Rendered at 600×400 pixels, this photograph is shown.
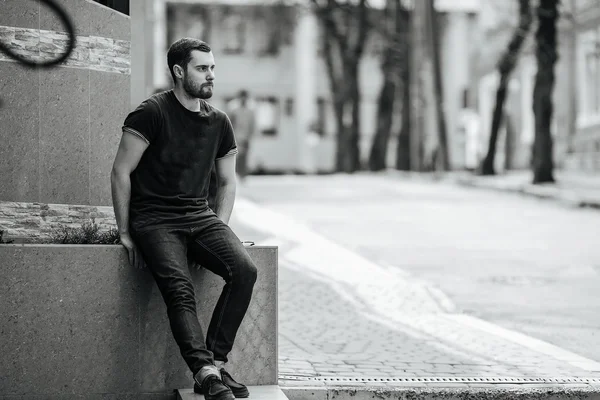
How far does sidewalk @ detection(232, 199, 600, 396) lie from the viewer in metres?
6.88

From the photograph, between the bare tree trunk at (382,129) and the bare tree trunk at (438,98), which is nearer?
the bare tree trunk at (438,98)

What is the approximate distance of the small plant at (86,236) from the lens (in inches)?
254

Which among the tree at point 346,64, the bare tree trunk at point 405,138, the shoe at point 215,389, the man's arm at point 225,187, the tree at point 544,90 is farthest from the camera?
the tree at point 346,64

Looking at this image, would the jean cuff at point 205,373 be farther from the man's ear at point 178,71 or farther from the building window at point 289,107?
the building window at point 289,107

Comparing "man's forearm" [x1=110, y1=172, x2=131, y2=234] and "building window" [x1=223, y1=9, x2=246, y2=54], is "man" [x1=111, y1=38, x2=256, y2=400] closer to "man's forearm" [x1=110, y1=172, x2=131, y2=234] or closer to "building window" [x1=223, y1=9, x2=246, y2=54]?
"man's forearm" [x1=110, y1=172, x2=131, y2=234]

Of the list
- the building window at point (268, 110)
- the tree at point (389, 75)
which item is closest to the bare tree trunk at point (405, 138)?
the tree at point (389, 75)

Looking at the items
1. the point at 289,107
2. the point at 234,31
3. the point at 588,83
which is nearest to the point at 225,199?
the point at 588,83

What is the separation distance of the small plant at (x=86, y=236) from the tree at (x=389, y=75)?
33.7 meters

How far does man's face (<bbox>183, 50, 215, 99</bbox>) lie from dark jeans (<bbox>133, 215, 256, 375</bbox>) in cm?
70

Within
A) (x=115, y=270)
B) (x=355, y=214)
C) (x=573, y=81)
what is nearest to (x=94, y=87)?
(x=115, y=270)

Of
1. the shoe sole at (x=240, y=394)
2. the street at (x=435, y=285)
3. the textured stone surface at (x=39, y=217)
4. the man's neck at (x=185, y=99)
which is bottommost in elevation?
the street at (x=435, y=285)

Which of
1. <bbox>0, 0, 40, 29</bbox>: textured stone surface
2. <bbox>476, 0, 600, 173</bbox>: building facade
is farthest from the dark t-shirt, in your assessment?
<bbox>476, 0, 600, 173</bbox>: building facade

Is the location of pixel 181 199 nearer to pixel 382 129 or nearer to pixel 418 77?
pixel 418 77

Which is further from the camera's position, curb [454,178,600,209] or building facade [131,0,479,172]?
building facade [131,0,479,172]
